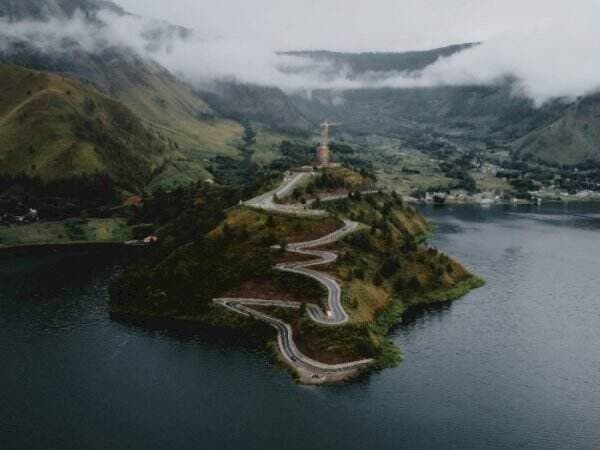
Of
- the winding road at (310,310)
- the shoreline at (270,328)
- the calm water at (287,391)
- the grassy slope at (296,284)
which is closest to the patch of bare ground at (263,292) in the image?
the grassy slope at (296,284)

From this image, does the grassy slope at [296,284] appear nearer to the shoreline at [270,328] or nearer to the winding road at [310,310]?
the shoreline at [270,328]

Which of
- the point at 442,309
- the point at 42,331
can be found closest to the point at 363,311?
the point at 442,309

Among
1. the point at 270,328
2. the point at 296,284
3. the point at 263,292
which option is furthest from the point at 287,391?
the point at 263,292

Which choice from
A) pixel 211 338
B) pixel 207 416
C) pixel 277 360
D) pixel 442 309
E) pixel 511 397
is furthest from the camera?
pixel 442 309

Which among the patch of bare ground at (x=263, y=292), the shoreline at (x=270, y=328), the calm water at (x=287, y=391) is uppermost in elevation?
the patch of bare ground at (x=263, y=292)

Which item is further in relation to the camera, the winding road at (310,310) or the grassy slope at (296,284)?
the grassy slope at (296,284)

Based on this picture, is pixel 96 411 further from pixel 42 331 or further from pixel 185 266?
pixel 185 266

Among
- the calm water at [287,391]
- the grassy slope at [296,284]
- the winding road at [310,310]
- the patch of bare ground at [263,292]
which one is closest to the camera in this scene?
the calm water at [287,391]

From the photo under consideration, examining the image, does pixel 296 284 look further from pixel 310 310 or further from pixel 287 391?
pixel 287 391
